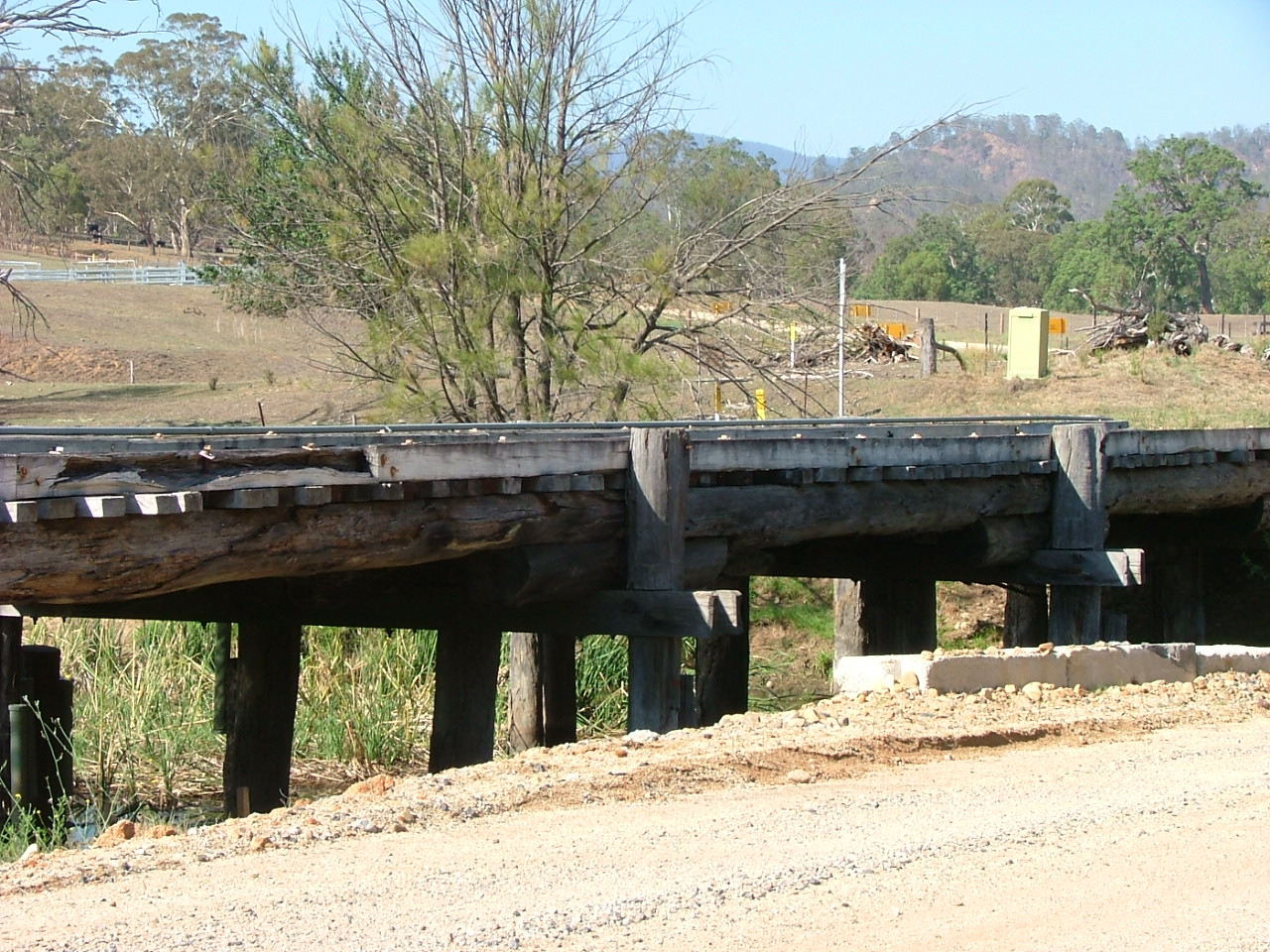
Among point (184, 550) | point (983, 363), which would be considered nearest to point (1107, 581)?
point (184, 550)

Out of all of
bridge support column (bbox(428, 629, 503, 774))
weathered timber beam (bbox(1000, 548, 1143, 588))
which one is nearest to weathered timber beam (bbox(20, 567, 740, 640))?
bridge support column (bbox(428, 629, 503, 774))

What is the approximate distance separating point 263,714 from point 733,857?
5.83 metres

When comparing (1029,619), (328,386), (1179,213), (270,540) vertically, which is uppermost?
(1179,213)

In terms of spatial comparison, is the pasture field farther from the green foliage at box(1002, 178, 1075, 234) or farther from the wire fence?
the green foliage at box(1002, 178, 1075, 234)

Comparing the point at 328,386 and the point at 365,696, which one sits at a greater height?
the point at 328,386

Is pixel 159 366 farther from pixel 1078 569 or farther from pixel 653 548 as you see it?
pixel 653 548

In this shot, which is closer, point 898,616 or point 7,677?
point 7,677

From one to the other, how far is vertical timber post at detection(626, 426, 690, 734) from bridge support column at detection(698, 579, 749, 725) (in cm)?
409

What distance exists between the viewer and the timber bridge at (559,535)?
246 inches

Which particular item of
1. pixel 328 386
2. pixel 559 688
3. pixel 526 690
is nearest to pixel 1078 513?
pixel 559 688

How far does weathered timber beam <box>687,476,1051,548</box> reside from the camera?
8.82 m

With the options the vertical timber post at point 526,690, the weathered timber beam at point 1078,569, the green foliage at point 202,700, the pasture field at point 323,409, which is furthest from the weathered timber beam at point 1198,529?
the vertical timber post at point 526,690

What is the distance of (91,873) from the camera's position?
4.53m

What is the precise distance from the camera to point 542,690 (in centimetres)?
1092
